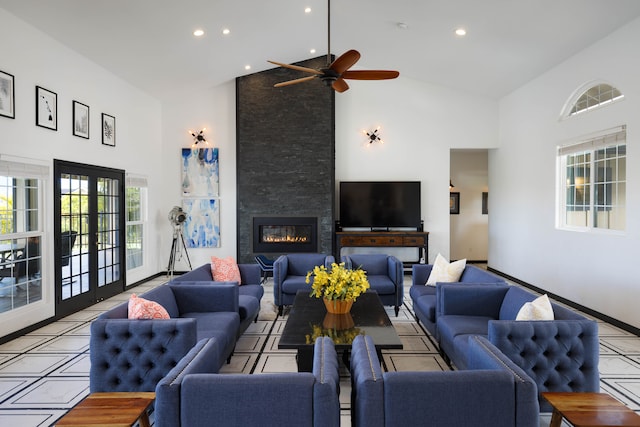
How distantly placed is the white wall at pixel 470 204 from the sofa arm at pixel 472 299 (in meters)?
6.47

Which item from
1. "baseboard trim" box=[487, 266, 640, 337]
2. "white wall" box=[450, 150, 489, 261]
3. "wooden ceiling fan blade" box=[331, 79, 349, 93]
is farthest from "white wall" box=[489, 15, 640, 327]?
"wooden ceiling fan blade" box=[331, 79, 349, 93]

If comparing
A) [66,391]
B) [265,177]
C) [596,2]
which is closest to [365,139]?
[265,177]

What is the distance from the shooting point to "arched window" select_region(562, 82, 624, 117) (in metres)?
4.90

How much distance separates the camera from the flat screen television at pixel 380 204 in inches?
321

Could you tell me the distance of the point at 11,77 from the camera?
431 cm

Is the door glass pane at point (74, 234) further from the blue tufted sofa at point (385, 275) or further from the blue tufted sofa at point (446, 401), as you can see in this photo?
the blue tufted sofa at point (446, 401)

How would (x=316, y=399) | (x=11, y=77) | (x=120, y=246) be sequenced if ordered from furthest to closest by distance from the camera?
(x=120, y=246) < (x=11, y=77) < (x=316, y=399)

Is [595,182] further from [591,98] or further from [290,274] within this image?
[290,274]

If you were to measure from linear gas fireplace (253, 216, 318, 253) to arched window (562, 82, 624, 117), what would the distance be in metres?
4.63

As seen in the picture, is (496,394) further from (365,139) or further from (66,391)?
(365,139)

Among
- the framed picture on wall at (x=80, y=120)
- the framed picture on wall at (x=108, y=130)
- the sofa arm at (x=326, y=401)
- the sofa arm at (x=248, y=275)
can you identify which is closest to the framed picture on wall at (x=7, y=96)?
the framed picture on wall at (x=80, y=120)

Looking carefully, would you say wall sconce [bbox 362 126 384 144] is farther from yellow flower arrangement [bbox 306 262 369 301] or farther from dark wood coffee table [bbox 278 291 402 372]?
yellow flower arrangement [bbox 306 262 369 301]

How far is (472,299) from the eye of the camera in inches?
147

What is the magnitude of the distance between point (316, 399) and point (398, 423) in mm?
370
